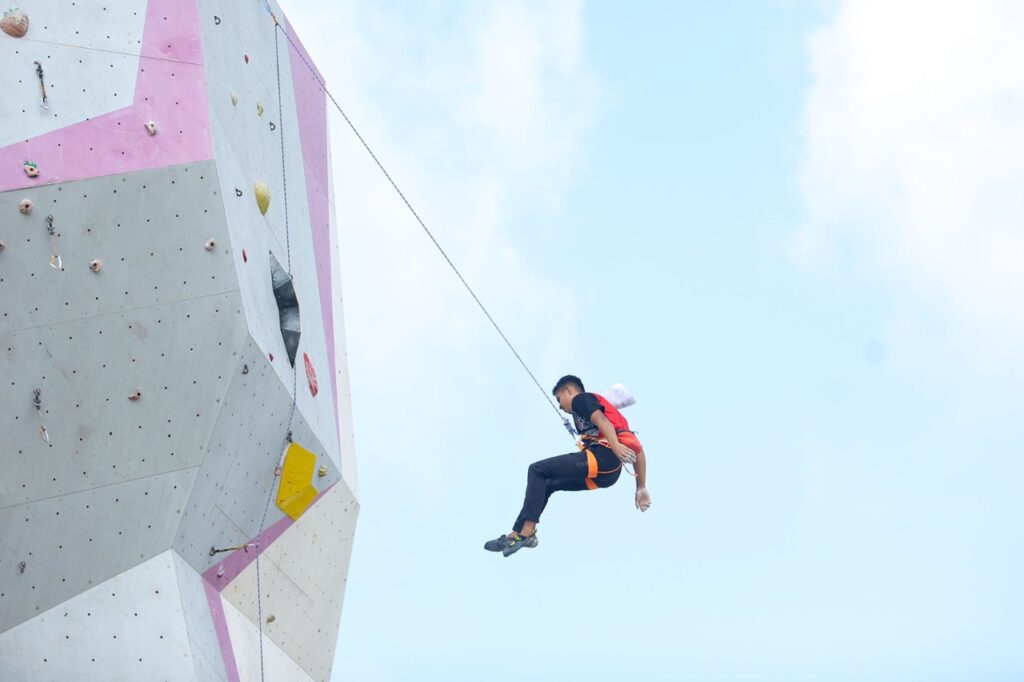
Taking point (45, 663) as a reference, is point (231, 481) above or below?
above

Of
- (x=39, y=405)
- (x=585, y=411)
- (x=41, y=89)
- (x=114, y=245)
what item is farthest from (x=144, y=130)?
(x=585, y=411)

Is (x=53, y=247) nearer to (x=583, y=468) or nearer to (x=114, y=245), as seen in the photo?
(x=114, y=245)

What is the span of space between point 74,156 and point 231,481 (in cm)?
253

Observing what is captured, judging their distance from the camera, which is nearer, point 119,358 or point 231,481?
point 119,358

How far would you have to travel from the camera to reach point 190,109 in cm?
852

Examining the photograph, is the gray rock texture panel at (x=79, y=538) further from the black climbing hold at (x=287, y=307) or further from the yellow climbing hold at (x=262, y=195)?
the yellow climbing hold at (x=262, y=195)

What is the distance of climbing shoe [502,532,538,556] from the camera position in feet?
30.4

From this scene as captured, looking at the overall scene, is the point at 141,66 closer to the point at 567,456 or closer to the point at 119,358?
the point at 119,358

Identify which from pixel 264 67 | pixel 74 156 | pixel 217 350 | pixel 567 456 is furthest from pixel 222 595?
pixel 264 67

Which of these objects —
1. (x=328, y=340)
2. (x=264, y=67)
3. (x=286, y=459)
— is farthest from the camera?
(x=328, y=340)

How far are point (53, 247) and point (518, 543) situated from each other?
395 centimetres

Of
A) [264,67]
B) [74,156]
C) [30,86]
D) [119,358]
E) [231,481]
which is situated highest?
[264,67]

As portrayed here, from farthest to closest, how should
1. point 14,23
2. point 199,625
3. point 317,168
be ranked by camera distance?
point 317,168 < point 199,625 < point 14,23

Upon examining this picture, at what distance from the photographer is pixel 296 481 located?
32.7 feet
